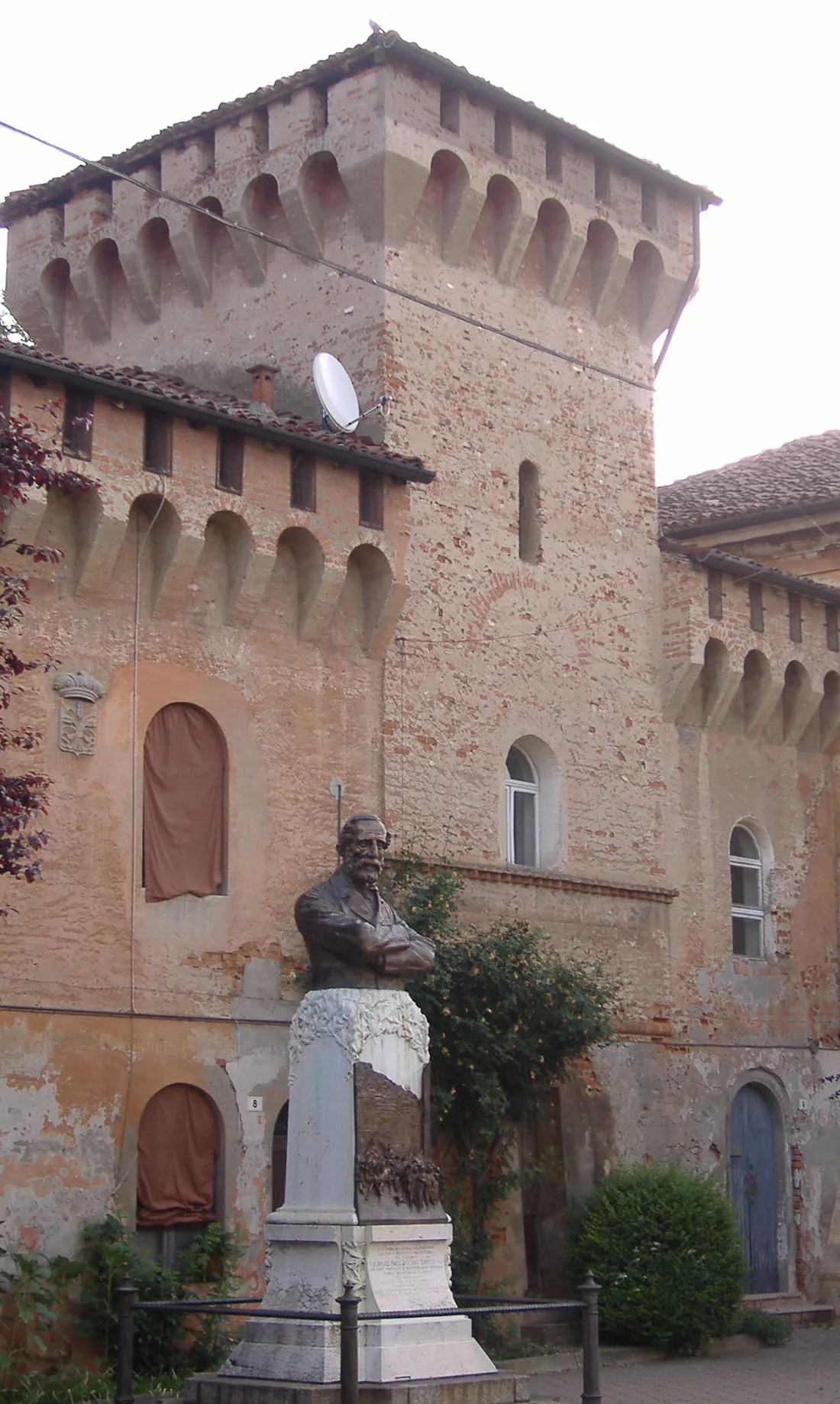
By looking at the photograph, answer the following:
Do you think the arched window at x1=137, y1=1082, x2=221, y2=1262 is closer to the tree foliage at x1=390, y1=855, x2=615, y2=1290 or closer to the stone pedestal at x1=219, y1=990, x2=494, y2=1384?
the tree foliage at x1=390, y1=855, x2=615, y2=1290

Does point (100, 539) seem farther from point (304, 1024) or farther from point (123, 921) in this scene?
point (304, 1024)

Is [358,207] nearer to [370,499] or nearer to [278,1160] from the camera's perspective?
[370,499]

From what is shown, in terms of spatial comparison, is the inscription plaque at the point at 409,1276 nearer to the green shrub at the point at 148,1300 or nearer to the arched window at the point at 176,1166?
the green shrub at the point at 148,1300

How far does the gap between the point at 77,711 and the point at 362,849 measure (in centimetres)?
465

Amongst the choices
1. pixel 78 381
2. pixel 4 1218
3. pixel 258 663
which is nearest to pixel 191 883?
pixel 258 663

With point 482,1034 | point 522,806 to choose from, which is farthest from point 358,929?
point 522,806

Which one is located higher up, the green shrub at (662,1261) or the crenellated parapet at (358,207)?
the crenellated parapet at (358,207)

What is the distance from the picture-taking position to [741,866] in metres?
23.3

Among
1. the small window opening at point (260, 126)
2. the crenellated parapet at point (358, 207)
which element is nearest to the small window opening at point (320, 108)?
the crenellated parapet at point (358, 207)

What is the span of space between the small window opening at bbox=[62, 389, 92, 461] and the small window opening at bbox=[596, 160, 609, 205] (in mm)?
8179

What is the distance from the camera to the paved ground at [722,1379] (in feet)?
52.2

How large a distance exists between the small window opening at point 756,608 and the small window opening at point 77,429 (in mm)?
9300

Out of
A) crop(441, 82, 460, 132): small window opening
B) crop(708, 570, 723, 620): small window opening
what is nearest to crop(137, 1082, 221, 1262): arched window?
crop(708, 570, 723, 620): small window opening

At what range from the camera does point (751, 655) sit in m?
23.1
